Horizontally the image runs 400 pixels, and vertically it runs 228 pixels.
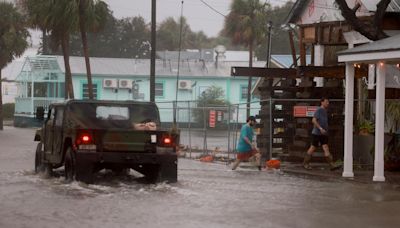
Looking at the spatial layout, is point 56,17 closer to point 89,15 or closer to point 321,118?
point 89,15

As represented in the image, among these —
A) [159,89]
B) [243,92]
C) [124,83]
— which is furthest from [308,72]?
[243,92]

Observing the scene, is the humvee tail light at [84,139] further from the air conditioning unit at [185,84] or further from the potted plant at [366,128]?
the air conditioning unit at [185,84]

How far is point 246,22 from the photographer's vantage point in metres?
59.3

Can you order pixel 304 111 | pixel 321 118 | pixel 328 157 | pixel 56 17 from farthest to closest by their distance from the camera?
pixel 56 17, pixel 304 111, pixel 328 157, pixel 321 118

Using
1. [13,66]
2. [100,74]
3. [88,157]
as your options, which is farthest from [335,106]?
[13,66]

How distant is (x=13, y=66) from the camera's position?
8231 centimetres

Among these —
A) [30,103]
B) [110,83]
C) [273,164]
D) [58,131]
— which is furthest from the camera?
[110,83]

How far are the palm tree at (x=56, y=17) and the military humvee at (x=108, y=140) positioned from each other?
2113 cm

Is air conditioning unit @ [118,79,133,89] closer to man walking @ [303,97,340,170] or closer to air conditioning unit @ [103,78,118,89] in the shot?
air conditioning unit @ [103,78,118,89]

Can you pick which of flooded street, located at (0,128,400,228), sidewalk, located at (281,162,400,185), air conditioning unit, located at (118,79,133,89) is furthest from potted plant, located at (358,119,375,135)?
air conditioning unit, located at (118,79,133,89)

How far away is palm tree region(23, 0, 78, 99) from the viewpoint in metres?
38.7

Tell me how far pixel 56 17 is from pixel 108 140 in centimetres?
2443

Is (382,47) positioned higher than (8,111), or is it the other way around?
(382,47)

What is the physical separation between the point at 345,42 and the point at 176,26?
94.1m
